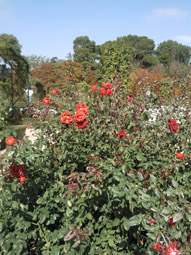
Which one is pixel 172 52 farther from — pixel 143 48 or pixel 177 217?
pixel 177 217

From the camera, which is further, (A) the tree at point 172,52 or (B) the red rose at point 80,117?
(A) the tree at point 172,52

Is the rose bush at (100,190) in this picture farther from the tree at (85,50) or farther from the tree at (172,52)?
the tree at (172,52)

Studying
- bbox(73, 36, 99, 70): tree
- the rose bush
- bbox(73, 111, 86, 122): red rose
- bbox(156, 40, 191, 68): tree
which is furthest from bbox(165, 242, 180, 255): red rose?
bbox(156, 40, 191, 68): tree

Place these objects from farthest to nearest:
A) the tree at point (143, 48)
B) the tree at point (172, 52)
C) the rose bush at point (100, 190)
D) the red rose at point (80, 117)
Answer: the tree at point (172, 52) → the tree at point (143, 48) → the red rose at point (80, 117) → the rose bush at point (100, 190)

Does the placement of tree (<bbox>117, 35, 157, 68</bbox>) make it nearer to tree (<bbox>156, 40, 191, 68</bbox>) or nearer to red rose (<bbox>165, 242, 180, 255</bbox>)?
tree (<bbox>156, 40, 191, 68</bbox>)

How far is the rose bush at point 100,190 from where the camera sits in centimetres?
134

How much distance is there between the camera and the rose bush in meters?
1.34

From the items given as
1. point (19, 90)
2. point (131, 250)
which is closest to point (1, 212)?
point (131, 250)

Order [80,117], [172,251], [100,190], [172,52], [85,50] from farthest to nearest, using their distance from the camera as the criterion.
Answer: [172,52] → [85,50] → [80,117] → [100,190] → [172,251]

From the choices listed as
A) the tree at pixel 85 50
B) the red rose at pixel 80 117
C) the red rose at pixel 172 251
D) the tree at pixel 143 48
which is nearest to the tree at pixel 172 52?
the tree at pixel 143 48

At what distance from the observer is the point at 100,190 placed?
1.42 metres

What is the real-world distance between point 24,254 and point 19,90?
35.8ft

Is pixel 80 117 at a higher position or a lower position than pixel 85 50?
lower

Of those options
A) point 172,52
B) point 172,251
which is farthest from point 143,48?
point 172,251
